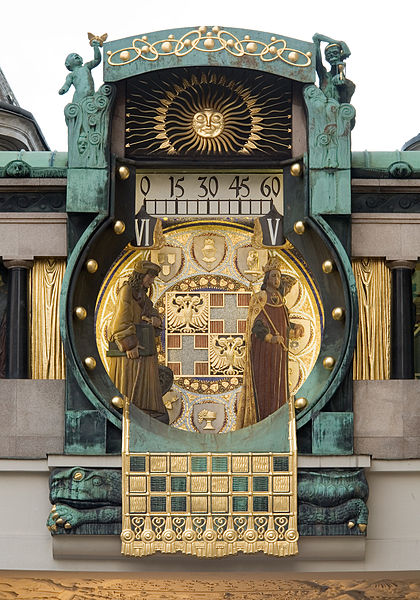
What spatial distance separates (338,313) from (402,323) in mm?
613

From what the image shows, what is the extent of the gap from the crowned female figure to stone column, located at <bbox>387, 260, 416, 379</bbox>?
2.99ft

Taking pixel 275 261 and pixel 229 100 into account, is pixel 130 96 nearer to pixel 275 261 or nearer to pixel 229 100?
pixel 229 100

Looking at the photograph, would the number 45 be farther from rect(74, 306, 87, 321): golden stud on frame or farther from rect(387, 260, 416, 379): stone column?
rect(74, 306, 87, 321): golden stud on frame

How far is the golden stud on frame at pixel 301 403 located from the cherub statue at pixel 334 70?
291 cm

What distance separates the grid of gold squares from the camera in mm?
13359

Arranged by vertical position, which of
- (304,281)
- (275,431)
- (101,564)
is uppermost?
(304,281)

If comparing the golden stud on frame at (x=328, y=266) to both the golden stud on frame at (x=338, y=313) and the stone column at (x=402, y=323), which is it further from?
the stone column at (x=402, y=323)

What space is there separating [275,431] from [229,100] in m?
3.26

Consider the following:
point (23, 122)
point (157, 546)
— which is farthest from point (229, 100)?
point (23, 122)

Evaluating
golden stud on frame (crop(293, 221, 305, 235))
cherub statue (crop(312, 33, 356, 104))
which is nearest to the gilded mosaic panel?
golden stud on frame (crop(293, 221, 305, 235))

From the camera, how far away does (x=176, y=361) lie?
14.1 metres

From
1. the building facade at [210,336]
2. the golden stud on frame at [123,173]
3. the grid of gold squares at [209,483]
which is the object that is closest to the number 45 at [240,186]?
the building facade at [210,336]

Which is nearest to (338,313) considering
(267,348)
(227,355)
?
(267,348)

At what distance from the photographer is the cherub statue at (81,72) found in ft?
46.3
